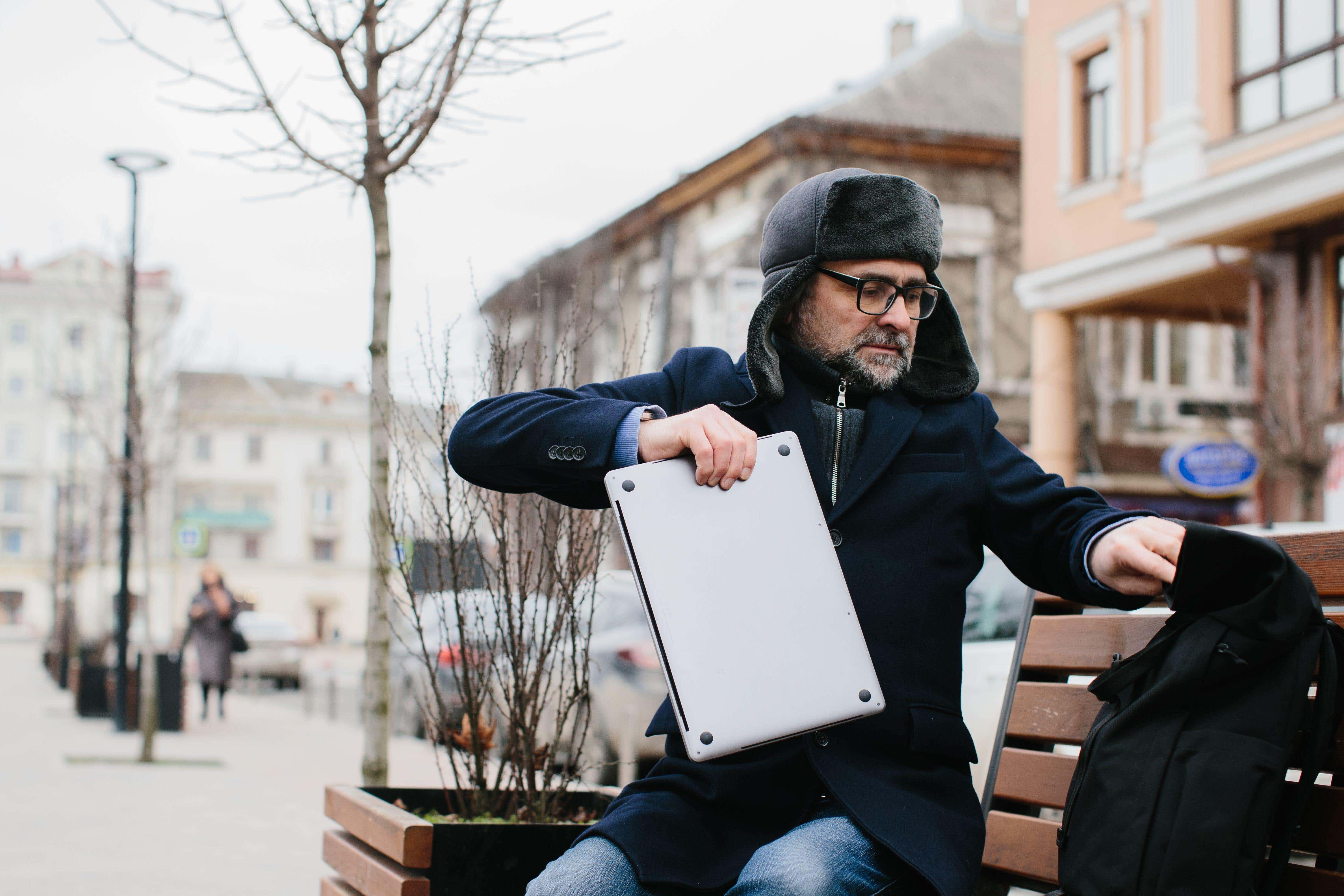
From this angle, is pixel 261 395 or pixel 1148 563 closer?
pixel 1148 563

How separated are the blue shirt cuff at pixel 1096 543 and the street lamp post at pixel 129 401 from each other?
12233 mm

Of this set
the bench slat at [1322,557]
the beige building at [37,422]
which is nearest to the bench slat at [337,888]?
the bench slat at [1322,557]

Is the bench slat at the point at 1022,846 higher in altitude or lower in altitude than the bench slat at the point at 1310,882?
lower

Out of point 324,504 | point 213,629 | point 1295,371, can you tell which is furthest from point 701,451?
point 324,504

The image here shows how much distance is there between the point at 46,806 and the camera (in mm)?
8328

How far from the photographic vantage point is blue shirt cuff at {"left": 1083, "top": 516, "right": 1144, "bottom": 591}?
7.57ft

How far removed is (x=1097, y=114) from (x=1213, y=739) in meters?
Answer: 16.9

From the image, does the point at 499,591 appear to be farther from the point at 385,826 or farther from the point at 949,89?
the point at 949,89

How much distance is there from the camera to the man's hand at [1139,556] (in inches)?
85.0

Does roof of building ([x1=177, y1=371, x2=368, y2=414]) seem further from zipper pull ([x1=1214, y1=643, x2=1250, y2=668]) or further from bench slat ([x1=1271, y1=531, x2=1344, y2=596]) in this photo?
zipper pull ([x1=1214, y1=643, x2=1250, y2=668])

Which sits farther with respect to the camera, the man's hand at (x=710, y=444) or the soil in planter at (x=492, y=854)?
the soil in planter at (x=492, y=854)

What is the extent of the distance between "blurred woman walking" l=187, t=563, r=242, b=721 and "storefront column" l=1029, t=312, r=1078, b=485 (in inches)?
387

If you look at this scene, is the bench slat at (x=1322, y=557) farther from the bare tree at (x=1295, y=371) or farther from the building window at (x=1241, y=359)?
the building window at (x=1241, y=359)

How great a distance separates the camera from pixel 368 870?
10.4 feet
